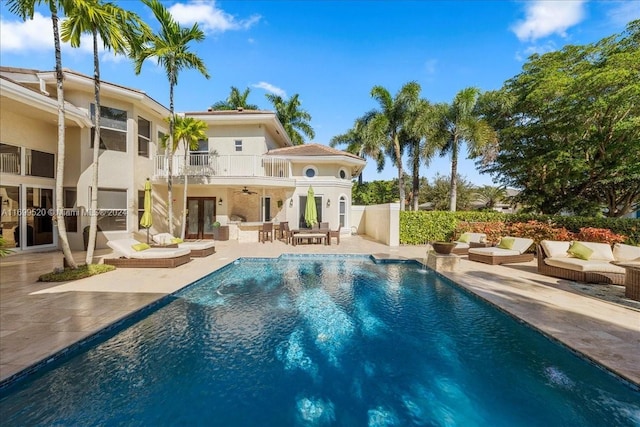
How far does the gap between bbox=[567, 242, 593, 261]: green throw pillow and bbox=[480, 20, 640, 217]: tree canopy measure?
9141 mm

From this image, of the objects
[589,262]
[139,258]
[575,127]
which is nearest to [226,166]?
[139,258]

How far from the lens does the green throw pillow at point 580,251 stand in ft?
26.1

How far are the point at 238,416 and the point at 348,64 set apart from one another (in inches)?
726

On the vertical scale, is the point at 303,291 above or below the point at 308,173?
below

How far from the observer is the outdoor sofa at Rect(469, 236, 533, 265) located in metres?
10.0

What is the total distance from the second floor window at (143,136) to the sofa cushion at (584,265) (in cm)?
1815

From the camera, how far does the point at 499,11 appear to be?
11.9 meters

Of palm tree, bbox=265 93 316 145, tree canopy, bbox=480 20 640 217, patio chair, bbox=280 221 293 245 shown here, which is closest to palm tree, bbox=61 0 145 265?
patio chair, bbox=280 221 293 245

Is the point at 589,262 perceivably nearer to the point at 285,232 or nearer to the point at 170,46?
the point at 285,232

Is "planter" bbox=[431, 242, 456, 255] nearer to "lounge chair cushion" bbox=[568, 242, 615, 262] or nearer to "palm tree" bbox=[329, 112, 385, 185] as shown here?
"lounge chair cushion" bbox=[568, 242, 615, 262]

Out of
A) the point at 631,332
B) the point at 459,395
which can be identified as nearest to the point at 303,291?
Result: the point at 459,395

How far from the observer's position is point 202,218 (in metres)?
16.9

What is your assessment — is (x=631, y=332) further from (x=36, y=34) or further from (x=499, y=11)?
(x=36, y=34)

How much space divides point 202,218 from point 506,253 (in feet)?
52.1
